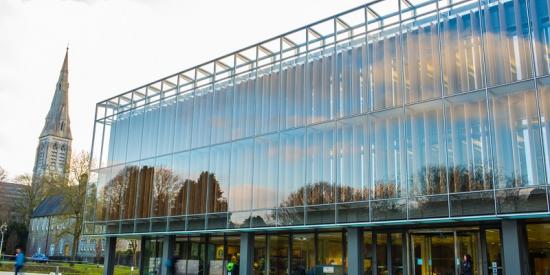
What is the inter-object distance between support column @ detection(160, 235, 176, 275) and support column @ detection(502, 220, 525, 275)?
17.6 metres

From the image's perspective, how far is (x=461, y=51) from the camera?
58.2 feet

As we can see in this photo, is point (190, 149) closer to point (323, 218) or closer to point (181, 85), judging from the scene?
point (181, 85)

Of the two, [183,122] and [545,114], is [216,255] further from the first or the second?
[545,114]

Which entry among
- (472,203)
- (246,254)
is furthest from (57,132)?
(472,203)

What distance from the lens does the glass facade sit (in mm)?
16297

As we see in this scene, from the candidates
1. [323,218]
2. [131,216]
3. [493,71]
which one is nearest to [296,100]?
[323,218]

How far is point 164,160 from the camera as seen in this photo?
28703 mm

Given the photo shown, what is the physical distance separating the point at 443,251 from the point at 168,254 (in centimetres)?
1493

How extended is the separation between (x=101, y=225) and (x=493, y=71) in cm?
2396

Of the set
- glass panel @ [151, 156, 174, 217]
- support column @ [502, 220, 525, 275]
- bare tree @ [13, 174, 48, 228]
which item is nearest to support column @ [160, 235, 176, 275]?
glass panel @ [151, 156, 174, 217]

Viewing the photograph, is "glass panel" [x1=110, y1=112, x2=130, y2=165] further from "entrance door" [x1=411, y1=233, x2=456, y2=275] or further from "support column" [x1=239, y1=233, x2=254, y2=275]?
"entrance door" [x1=411, y1=233, x2=456, y2=275]

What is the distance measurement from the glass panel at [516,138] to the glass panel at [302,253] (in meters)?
9.25

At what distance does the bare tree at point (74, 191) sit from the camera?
→ 50.4 meters

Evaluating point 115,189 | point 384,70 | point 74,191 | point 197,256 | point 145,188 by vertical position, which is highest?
point 384,70
